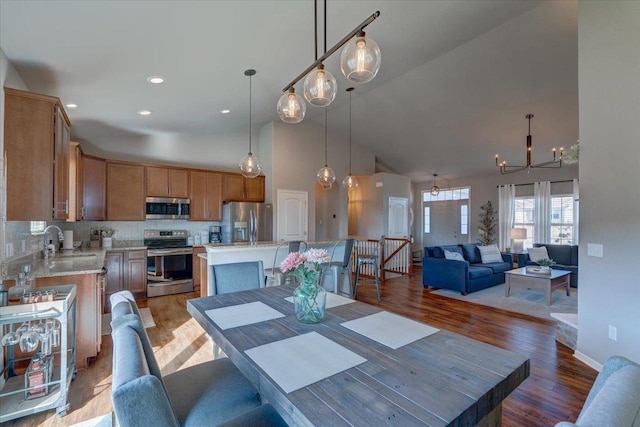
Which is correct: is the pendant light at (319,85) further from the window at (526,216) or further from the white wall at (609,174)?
the window at (526,216)

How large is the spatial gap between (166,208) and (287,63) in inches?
137

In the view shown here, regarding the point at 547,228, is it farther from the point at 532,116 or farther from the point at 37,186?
the point at 37,186

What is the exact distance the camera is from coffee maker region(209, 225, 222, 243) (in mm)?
5914

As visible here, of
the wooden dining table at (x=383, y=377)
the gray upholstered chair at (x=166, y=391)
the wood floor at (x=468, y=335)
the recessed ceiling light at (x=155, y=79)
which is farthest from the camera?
the recessed ceiling light at (x=155, y=79)

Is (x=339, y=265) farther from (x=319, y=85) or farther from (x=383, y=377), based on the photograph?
(x=383, y=377)

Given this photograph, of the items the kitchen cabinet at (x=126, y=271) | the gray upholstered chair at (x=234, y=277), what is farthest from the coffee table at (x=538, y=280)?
the kitchen cabinet at (x=126, y=271)

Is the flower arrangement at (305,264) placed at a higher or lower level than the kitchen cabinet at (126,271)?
higher

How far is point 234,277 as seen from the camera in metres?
2.57

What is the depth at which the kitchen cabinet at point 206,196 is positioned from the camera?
18.5ft

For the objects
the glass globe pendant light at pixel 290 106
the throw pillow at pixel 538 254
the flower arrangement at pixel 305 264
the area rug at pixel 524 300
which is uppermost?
the glass globe pendant light at pixel 290 106

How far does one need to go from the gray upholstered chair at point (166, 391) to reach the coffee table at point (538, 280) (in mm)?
5143

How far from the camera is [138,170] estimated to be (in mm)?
5145

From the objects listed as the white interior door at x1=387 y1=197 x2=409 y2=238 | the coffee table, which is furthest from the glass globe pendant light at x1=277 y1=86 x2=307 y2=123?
the white interior door at x1=387 y1=197 x2=409 y2=238

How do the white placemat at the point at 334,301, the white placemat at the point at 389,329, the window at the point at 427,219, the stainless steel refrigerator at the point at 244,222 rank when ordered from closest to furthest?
the white placemat at the point at 389,329, the white placemat at the point at 334,301, the stainless steel refrigerator at the point at 244,222, the window at the point at 427,219
